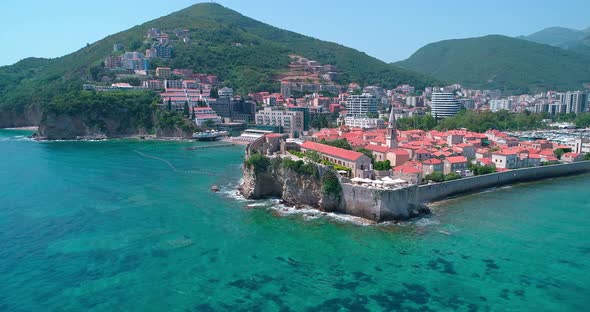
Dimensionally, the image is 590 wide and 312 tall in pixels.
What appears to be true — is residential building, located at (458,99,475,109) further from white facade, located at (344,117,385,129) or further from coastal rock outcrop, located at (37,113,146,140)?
coastal rock outcrop, located at (37,113,146,140)

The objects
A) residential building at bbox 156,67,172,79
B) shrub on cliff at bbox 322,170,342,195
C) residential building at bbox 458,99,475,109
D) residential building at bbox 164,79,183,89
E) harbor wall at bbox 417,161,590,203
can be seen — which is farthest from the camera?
residential building at bbox 458,99,475,109

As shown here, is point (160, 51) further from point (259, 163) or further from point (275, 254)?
point (275, 254)

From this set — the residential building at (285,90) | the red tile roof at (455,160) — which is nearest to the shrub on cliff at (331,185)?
the red tile roof at (455,160)

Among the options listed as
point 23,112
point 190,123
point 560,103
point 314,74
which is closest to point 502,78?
point 560,103

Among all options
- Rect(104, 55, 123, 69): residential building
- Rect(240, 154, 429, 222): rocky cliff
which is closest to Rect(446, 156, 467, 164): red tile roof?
Rect(240, 154, 429, 222): rocky cliff

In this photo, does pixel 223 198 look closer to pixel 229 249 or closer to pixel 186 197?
pixel 186 197

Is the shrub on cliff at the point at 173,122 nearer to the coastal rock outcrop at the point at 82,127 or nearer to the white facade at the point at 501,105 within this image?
the coastal rock outcrop at the point at 82,127
